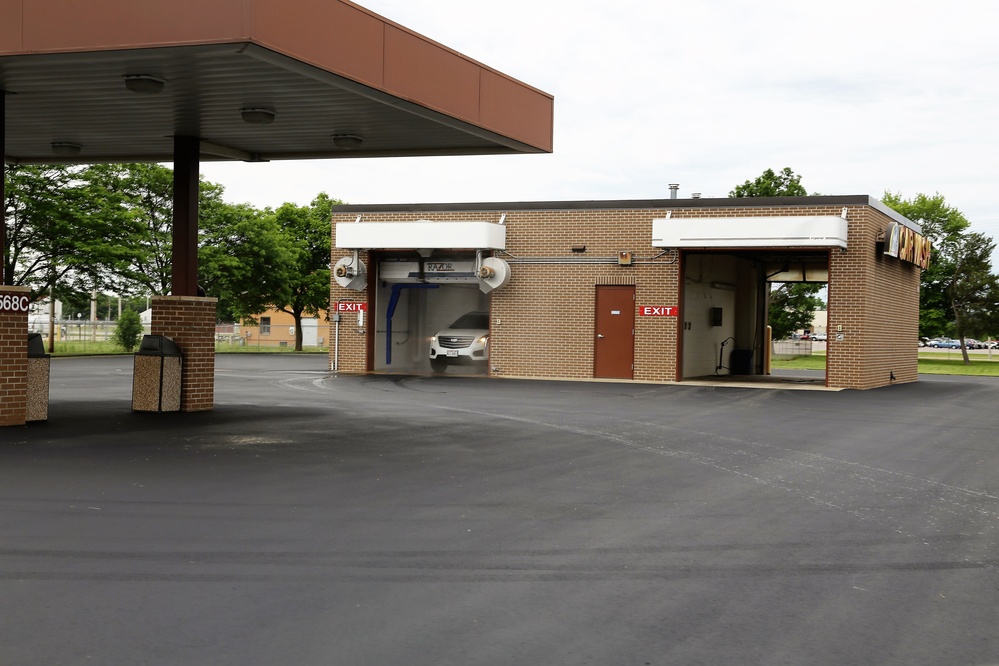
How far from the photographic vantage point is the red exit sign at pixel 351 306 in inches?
1214

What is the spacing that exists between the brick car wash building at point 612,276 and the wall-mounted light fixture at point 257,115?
1382 centimetres

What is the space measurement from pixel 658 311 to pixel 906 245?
7.46 m

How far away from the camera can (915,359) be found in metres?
34.0

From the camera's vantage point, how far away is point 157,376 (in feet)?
53.7

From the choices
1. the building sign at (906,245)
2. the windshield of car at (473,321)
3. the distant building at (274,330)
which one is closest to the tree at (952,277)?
the building sign at (906,245)

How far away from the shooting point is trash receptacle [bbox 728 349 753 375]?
34688 mm

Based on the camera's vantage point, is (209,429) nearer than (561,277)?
Yes

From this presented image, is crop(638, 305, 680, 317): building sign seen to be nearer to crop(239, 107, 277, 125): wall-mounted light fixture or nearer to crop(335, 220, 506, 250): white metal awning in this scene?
crop(335, 220, 506, 250): white metal awning

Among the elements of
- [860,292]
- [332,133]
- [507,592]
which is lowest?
[507,592]

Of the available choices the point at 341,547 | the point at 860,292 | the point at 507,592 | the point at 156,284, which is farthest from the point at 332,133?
the point at 156,284

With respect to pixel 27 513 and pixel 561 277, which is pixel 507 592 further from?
pixel 561 277

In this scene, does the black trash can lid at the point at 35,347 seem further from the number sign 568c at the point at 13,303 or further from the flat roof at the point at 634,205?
the flat roof at the point at 634,205

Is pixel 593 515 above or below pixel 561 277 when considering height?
below

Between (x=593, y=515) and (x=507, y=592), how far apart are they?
8.21ft
